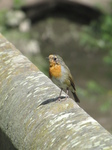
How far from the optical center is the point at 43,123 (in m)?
3.87

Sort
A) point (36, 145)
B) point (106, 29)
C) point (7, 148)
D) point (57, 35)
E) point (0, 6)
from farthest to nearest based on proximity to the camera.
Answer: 1. point (57, 35)
2. point (0, 6)
3. point (106, 29)
4. point (7, 148)
5. point (36, 145)

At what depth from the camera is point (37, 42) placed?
63.0ft

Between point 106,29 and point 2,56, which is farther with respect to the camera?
point 106,29

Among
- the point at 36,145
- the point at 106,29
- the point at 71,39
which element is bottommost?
the point at 71,39

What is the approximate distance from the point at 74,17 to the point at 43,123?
17635 millimetres

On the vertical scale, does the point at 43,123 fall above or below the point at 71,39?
above

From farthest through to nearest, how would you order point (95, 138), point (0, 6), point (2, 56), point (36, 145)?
1. point (0, 6)
2. point (2, 56)
3. point (36, 145)
4. point (95, 138)

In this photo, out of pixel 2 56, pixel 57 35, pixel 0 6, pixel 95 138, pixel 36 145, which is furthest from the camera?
pixel 57 35

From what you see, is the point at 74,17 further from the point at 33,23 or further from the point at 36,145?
the point at 36,145

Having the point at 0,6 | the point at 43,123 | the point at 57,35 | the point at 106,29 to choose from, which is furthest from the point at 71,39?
the point at 43,123

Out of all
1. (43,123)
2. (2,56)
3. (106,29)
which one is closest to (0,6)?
(106,29)

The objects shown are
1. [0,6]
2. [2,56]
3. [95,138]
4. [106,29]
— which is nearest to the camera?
[95,138]

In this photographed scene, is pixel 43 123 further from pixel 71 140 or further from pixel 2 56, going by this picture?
pixel 2 56

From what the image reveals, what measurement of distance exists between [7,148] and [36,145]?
0.72 m
